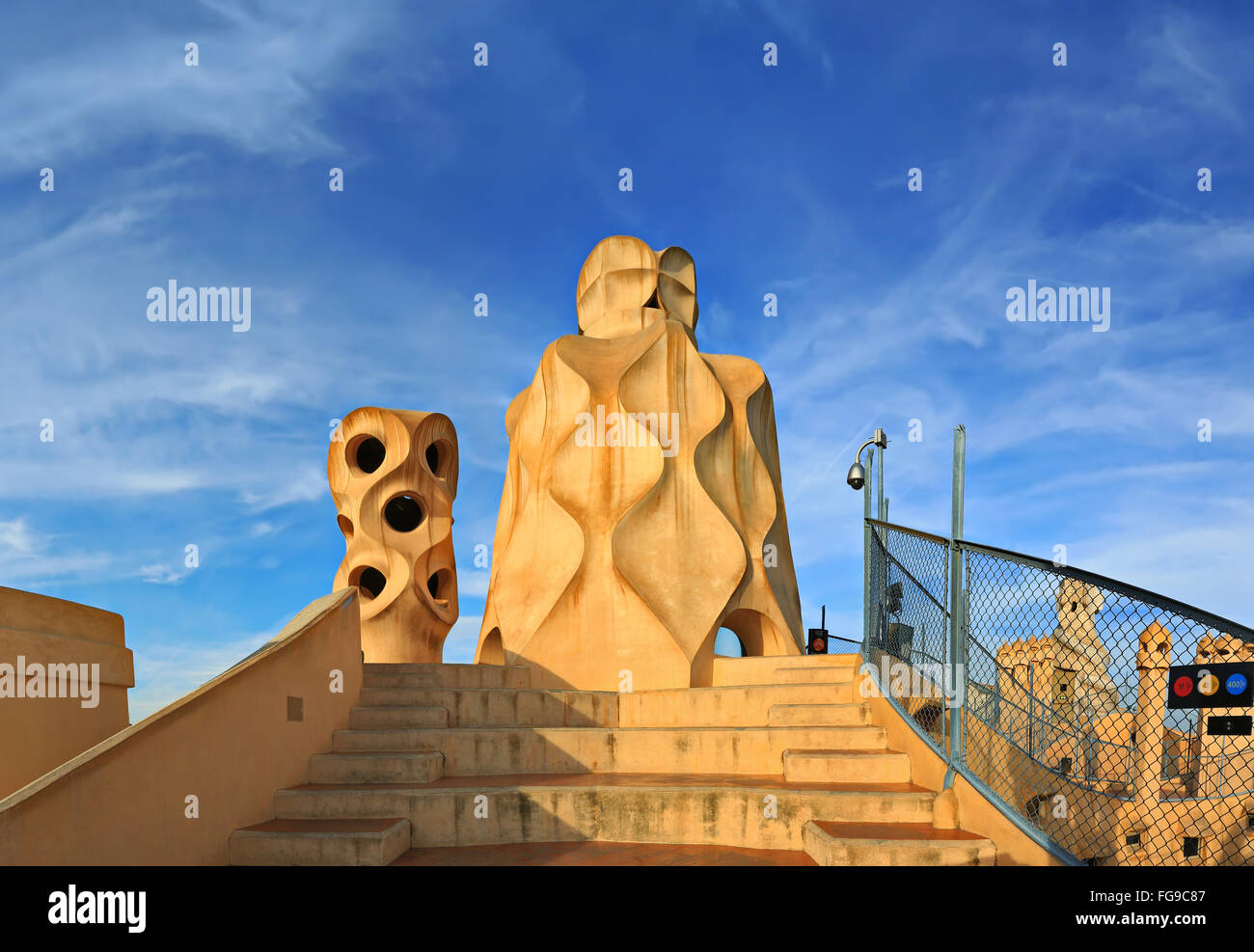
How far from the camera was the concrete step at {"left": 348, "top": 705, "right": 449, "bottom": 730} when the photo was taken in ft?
20.6

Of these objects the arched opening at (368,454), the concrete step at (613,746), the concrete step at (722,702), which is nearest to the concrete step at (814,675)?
the concrete step at (722,702)

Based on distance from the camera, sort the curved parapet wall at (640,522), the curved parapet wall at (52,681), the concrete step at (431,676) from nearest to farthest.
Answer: the curved parapet wall at (52,681)
the concrete step at (431,676)
the curved parapet wall at (640,522)

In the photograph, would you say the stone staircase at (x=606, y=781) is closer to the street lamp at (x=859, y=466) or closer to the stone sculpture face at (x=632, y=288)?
the street lamp at (x=859, y=466)

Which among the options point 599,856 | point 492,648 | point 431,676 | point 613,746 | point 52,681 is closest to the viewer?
point 599,856

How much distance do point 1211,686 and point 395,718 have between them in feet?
17.9

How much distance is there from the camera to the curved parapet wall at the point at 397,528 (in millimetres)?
21109

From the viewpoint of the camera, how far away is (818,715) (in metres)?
6.29

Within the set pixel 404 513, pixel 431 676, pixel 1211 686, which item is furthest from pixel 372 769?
pixel 404 513

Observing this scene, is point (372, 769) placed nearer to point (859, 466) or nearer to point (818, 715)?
point (818, 715)

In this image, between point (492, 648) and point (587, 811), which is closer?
point (587, 811)

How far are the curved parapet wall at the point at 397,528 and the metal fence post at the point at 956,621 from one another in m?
18.3

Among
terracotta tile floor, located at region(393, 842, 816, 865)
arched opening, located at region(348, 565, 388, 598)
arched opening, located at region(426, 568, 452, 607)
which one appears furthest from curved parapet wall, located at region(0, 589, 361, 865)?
arched opening, located at region(426, 568, 452, 607)
